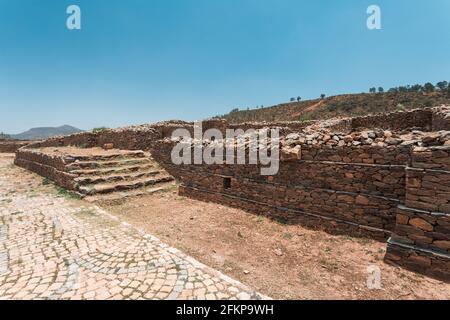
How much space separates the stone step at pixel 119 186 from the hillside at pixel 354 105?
1967 cm

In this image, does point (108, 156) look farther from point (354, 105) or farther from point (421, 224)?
point (354, 105)

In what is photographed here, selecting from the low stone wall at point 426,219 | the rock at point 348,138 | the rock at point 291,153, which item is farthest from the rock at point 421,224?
the rock at point 291,153

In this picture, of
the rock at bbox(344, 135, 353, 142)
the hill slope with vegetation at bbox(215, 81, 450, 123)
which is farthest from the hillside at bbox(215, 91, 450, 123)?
the rock at bbox(344, 135, 353, 142)

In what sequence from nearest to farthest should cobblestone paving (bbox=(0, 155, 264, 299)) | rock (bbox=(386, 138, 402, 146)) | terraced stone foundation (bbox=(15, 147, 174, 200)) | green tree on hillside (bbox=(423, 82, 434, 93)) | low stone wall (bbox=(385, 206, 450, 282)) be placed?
cobblestone paving (bbox=(0, 155, 264, 299))
low stone wall (bbox=(385, 206, 450, 282))
rock (bbox=(386, 138, 402, 146))
terraced stone foundation (bbox=(15, 147, 174, 200))
green tree on hillside (bbox=(423, 82, 434, 93))

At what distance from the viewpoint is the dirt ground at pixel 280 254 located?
3756 millimetres

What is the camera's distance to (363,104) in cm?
3133

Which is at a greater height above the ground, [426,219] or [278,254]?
[426,219]

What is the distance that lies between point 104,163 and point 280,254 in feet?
28.4

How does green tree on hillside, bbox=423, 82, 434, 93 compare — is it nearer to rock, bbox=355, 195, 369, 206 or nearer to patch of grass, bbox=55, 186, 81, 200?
rock, bbox=355, 195, 369, 206

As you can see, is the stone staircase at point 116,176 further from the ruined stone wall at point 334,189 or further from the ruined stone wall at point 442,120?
the ruined stone wall at point 442,120

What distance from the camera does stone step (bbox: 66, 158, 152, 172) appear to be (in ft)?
32.4

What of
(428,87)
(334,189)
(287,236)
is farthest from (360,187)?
(428,87)

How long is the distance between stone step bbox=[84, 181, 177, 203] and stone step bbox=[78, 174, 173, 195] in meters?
0.17
